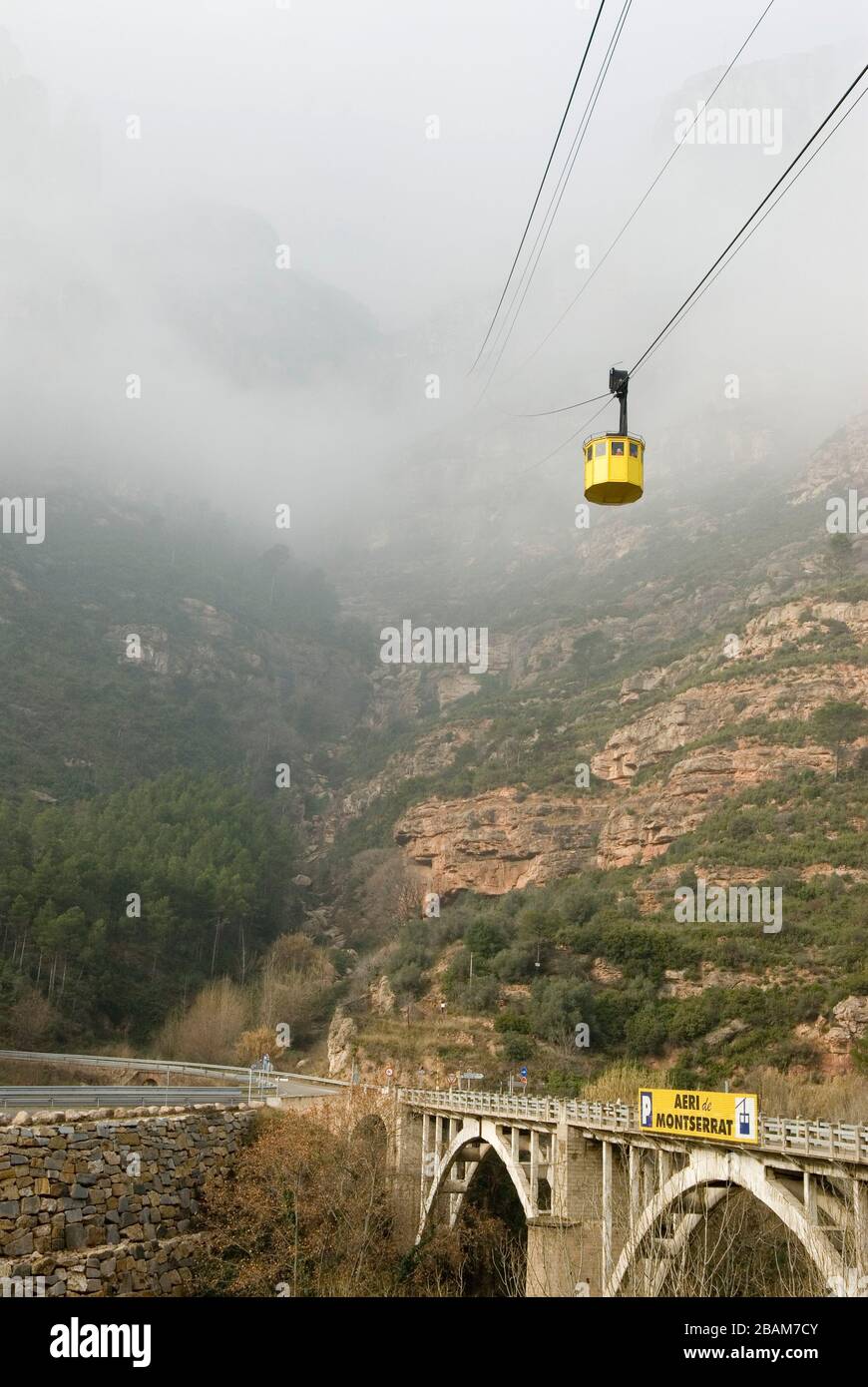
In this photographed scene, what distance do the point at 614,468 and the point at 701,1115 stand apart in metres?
15.9

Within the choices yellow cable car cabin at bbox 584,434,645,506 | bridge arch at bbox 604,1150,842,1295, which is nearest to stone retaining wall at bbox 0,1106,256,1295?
bridge arch at bbox 604,1150,842,1295

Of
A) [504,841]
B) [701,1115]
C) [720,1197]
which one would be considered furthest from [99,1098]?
[504,841]

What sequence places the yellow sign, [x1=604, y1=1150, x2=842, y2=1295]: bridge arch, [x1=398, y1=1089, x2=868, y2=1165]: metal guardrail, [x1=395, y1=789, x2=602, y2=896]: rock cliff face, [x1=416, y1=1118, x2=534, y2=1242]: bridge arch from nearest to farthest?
[x1=398, y1=1089, x2=868, y2=1165]: metal guardrail → [x1=604, y1=1150, x2=842, y2=1295]: bridge arch → the yellow sign → [x1=416, y1=1118, x2=534, y2=1242]: bridge arch → [x1=395, y1=789, x2=602, y2=896]: rock cliff face

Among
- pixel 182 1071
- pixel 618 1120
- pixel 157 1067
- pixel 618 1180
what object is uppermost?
pixel 618 1120

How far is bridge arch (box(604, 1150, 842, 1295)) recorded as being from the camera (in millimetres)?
19078

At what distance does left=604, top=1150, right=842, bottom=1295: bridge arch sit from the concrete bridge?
0.11 ft

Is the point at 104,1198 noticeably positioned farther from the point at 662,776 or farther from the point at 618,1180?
the point at 662,776

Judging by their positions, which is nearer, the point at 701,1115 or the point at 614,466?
the point at 614,466

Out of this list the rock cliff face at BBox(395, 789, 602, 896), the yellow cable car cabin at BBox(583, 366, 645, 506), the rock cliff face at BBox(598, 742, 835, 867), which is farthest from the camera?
the rock cliff face at BBox(395, 789, 602, 896)

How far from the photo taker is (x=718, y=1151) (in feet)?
74.9

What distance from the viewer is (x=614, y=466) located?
45.3 ft

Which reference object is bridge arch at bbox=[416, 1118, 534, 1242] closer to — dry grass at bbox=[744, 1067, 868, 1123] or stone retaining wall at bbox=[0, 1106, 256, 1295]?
stone retaining wall at bbox=[0, 1106, 256, 1295]
